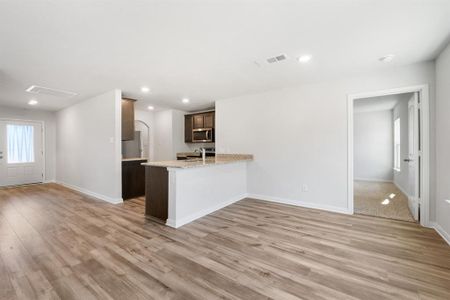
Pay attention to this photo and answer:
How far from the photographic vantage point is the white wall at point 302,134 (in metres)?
3.51

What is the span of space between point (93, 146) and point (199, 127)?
2.87m

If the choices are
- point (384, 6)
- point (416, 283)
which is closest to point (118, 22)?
point (384, 6)

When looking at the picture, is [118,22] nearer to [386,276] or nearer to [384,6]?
[384,6]

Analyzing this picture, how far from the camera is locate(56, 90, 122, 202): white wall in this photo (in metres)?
4.32

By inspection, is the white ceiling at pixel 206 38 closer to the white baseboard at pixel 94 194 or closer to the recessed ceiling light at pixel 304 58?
the recessed ceiling light at pixel 304 58

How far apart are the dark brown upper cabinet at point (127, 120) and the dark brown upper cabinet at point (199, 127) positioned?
205cm

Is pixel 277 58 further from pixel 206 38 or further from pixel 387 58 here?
pixel 387 58

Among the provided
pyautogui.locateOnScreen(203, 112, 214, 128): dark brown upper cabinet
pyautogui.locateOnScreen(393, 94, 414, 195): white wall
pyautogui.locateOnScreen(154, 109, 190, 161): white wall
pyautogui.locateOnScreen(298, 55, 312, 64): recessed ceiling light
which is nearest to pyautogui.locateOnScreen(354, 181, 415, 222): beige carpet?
pyautogui.locateOnScreen(393, 94, 414, 195): white wall

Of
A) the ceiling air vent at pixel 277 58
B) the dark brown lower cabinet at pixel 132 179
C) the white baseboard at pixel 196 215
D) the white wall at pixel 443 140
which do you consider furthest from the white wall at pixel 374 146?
the dark brown lower cabinet at pixel 132 179

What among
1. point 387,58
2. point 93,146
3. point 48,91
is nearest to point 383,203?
point 387,58

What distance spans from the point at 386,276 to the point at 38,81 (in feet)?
19.0

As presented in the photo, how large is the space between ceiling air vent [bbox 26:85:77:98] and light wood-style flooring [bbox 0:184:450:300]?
248cm

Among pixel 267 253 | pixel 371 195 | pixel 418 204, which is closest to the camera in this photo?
pixel 267 253

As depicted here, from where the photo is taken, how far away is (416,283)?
1.79 metres
